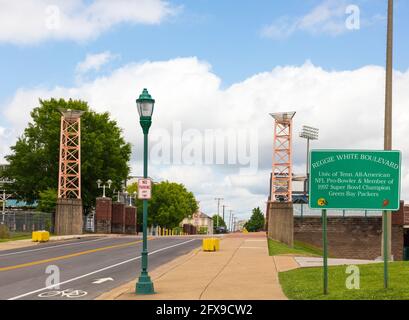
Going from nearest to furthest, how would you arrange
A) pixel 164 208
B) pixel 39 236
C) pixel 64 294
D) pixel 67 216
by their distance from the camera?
pixel 64 294
pixel 39 236
pixel 67 216
pixel 164 208

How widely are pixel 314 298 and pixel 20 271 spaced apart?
40.3 feet

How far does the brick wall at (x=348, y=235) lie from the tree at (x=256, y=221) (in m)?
119

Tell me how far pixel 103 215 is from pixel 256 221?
11444 cm

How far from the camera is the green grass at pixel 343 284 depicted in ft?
42.8

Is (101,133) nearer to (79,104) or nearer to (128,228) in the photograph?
(79,104)

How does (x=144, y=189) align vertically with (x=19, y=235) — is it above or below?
above

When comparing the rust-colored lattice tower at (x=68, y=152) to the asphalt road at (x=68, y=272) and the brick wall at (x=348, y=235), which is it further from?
the asphalt road at (x=68, y=272)

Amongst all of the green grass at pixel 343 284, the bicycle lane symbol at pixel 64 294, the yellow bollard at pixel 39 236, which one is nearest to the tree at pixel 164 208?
the yellow bollard at pixel 39 236

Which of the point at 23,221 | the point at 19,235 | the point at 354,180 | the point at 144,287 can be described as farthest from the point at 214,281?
the point at 23,221

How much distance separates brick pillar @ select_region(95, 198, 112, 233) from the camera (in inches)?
2440

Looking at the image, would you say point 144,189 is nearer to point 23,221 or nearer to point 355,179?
point 355,179

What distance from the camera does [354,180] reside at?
13.9 m
